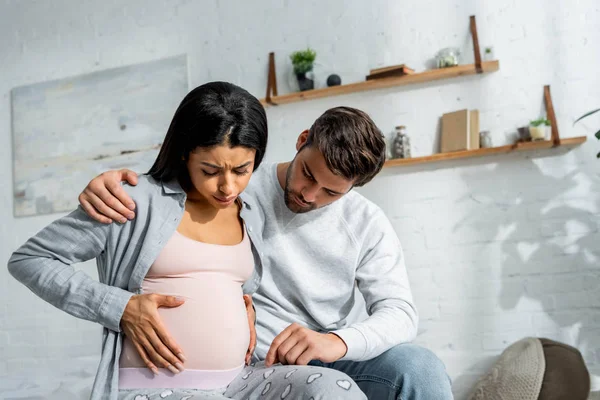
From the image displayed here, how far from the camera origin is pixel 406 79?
3.11 metres

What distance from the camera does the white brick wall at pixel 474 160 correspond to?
292cm

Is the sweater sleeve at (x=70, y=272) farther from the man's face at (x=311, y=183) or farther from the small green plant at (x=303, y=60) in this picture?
the small green plant at (x=303, y=60)

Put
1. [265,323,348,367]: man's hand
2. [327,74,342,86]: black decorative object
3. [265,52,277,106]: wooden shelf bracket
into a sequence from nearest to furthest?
[265,323,348,367]: man's hand < [327,74,342,86]: black decorative object < [265,52,277,106]: wooden shelf bracket

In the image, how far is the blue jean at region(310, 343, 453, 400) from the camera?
58.3 inches

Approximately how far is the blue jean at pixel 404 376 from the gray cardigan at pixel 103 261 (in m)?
0.60

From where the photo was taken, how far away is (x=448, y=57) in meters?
3.06

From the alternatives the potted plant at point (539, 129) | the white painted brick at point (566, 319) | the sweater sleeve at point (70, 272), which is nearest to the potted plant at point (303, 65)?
the potted plant at point (539, 129)

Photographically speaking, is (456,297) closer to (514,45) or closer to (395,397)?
(514,45)

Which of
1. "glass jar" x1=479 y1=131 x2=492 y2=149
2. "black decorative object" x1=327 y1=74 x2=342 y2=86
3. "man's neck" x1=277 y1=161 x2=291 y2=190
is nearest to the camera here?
"man's neck" x1=277 y1=161 x2=291 y2=190

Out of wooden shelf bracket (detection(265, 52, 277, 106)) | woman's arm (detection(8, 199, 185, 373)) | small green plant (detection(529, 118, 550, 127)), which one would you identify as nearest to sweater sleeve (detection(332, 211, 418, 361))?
woman's arm (detection(8, 199, 185, 373))

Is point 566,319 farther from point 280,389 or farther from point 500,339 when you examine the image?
point 280,389

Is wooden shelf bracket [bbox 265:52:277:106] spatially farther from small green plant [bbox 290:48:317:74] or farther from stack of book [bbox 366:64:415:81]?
stack of book [bbox 366:64:415:81]

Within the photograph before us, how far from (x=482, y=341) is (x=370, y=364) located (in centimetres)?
159

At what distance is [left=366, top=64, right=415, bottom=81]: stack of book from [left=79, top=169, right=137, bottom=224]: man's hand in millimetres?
1972
